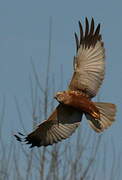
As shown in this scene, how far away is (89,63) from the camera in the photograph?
8391mm

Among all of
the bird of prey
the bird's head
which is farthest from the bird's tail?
the bird's head

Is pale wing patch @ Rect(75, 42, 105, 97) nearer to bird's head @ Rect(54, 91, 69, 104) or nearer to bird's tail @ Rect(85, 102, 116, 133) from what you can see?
bird's tail @ Rect(85, 102, 116, 133)

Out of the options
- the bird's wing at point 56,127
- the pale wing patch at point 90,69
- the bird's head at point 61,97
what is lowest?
the bird's wing at point 56,127

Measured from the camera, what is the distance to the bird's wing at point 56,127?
8.45 m

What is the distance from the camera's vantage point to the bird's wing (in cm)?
845

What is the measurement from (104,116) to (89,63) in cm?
59

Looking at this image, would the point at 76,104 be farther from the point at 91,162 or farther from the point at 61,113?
the point at 91,162

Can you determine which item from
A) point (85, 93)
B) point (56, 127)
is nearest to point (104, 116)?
point (85, 93)

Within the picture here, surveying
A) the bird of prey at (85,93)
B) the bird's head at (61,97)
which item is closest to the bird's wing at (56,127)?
the bird of prey at (85,93)

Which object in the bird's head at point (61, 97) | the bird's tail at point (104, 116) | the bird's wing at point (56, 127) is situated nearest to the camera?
the bird's head at point (61, 97)

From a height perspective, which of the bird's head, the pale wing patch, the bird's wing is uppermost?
the pale wing patch

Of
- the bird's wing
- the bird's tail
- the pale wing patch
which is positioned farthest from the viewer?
the bird's wing

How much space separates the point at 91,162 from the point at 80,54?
11.5 ft

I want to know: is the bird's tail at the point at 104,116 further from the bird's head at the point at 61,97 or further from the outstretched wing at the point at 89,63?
the bird's head at the point at 61,97
